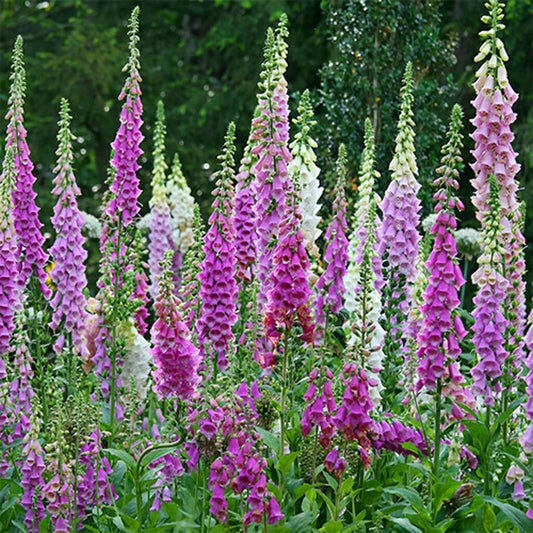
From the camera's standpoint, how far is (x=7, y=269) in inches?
191

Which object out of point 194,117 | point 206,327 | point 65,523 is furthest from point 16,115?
point 194,117

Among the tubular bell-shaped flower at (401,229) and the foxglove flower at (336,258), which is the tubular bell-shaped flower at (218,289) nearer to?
the foxglove flower at (336,258)

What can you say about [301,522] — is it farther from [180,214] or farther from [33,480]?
[180,214]

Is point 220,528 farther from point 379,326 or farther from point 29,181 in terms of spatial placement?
point 29,181

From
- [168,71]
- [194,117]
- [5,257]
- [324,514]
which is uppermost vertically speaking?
[168,71]

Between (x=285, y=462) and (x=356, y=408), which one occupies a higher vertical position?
(x=356, y=408)

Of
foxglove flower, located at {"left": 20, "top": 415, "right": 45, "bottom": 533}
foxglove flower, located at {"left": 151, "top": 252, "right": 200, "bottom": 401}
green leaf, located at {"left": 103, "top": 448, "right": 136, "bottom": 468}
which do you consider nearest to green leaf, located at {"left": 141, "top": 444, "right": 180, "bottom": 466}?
green leaf, located at {"left": 103, "top": 448, "right": 136, "bottom": 468}

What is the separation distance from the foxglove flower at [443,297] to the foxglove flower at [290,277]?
595 mm

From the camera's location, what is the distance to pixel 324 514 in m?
4.51

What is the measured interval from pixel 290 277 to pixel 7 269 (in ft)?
5.98

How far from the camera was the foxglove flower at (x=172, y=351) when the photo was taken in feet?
12.3

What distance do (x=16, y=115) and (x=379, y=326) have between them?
2.60 metres

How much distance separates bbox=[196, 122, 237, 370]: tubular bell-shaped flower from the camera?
4188 millimetres

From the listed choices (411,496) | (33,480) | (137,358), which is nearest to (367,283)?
(411,496)
